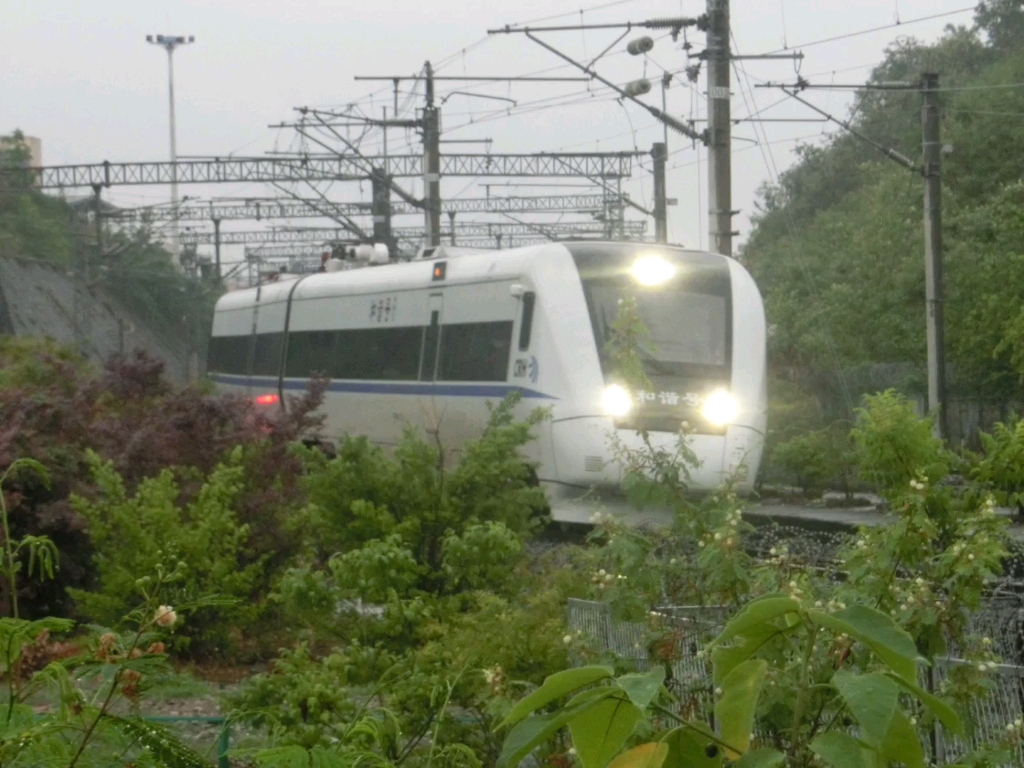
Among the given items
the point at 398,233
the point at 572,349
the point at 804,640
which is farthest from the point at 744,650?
the point at 398,233

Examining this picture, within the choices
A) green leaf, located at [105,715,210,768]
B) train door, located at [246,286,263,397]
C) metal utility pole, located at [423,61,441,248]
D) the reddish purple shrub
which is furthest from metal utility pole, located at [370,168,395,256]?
green leaf, located at [105,715,210,768]

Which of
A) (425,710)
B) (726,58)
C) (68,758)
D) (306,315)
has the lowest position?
(425,710)

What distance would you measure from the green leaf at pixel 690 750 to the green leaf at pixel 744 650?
0.07m

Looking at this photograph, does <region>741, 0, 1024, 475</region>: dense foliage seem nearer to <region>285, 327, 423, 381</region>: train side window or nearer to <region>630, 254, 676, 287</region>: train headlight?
<region>630, 254, 676, 287</region>: train headlight

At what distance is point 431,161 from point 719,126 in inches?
528

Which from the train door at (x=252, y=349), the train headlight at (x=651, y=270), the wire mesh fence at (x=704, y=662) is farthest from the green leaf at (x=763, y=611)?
the train door at (x=252, y=349)

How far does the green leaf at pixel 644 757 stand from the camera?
1.79 m

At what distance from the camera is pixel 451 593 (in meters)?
6.61

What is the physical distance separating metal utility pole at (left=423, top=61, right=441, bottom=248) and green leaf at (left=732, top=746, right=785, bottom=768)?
32143 millimetres

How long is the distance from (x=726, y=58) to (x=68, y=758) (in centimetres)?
2015

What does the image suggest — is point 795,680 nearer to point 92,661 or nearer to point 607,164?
point 92,661

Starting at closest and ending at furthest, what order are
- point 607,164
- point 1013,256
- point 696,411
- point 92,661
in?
point 92,661 < point 696,411 < point 1013,256 < point 607,164

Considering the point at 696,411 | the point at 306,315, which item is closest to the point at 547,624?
the point at 696,411

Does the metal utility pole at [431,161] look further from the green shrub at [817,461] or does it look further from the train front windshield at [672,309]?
the train front windshield at [672,309]
